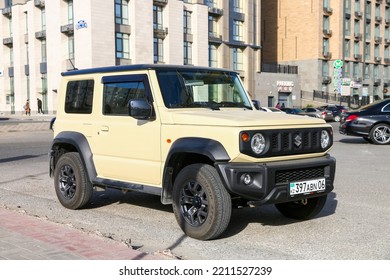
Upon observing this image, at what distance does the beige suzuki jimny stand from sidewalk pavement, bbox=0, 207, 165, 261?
3.24 ft

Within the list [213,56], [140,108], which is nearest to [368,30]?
[213,56]

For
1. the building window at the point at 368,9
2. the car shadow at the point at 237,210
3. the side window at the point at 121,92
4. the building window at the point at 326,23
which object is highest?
the building window at the point at 368,9

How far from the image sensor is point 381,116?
56.7 ft

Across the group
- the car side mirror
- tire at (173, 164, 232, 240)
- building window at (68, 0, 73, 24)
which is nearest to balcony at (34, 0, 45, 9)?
building window at (68, 0, 73, 24)

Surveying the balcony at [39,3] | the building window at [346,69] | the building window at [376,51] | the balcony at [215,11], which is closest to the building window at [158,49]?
the balcony at [215,11]

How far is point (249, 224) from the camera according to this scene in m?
6.35

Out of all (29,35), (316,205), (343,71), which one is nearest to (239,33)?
(343,71)

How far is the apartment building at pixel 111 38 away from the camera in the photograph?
46062mm

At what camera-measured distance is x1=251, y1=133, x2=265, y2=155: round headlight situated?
17.2 feet

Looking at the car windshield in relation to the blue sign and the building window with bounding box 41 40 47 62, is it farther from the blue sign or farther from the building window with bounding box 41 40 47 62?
the building window with bounding box 41 40 47 62

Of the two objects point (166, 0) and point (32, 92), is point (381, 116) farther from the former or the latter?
point (32, 92)

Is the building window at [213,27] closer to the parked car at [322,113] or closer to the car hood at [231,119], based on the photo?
the parked car at [322,113]

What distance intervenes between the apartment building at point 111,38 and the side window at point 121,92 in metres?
39.0

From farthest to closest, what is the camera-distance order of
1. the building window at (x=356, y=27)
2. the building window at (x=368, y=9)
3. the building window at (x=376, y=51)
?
1. the building window at (x=376, y=51)
2. the building window at (x=368, y=9)
3. the building window at (x=356, y=27)
